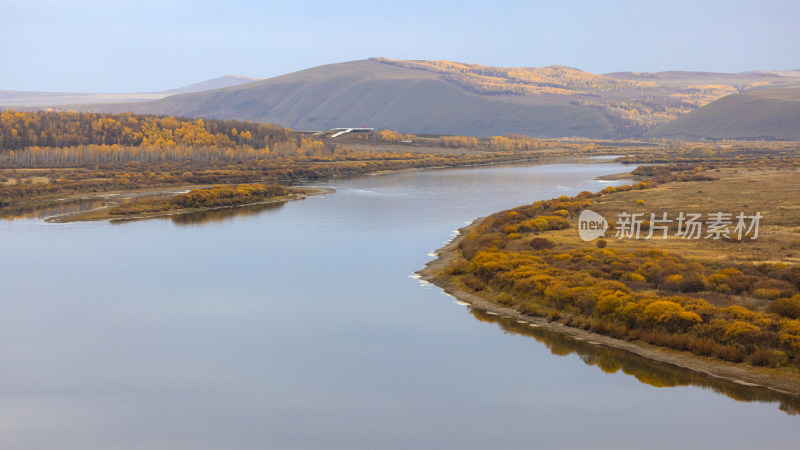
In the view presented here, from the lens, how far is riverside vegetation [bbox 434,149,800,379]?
16438 mm

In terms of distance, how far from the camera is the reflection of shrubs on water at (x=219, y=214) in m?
45.2

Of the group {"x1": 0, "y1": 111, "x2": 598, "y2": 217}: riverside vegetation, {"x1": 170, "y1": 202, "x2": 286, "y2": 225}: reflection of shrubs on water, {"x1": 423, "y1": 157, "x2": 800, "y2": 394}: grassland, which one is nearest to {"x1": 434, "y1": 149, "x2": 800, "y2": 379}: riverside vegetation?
{"x1": 423, "y1": 157, "x2": 800, "y2": 394}: grassland

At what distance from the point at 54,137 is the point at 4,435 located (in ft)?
374

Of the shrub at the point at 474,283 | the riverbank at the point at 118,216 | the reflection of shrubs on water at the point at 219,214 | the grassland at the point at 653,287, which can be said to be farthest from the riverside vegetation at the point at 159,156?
the shrub at the point at 474,283

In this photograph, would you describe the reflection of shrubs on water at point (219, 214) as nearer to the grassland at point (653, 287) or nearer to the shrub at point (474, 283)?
the grassland at point (653, 287)

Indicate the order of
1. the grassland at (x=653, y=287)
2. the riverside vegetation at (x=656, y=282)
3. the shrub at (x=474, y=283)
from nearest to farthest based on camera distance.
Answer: the grassland at (x=653, y=287)
the riverside vegetation at (x=656, y=282)
the shrub at (x=474, y=283)

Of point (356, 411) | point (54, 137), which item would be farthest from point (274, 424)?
point (54, 137)

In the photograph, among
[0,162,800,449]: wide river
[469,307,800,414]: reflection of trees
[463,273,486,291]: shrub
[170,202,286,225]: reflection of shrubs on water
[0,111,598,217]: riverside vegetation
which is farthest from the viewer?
[0,111,598,217]: riverside vegetation

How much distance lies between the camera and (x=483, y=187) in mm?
67500

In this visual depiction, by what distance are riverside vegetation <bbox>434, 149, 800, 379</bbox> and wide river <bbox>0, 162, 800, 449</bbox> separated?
119cm

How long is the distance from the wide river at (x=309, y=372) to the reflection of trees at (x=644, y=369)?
0.18 ft

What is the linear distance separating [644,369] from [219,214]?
122ft

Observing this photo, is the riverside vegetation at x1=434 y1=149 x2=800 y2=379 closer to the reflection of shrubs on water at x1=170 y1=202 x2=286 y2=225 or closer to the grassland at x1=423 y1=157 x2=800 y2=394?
the grassland at x1=423 y1=157 x2=800 y2=394

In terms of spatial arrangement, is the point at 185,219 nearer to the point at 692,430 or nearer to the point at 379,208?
the point at 379,208
